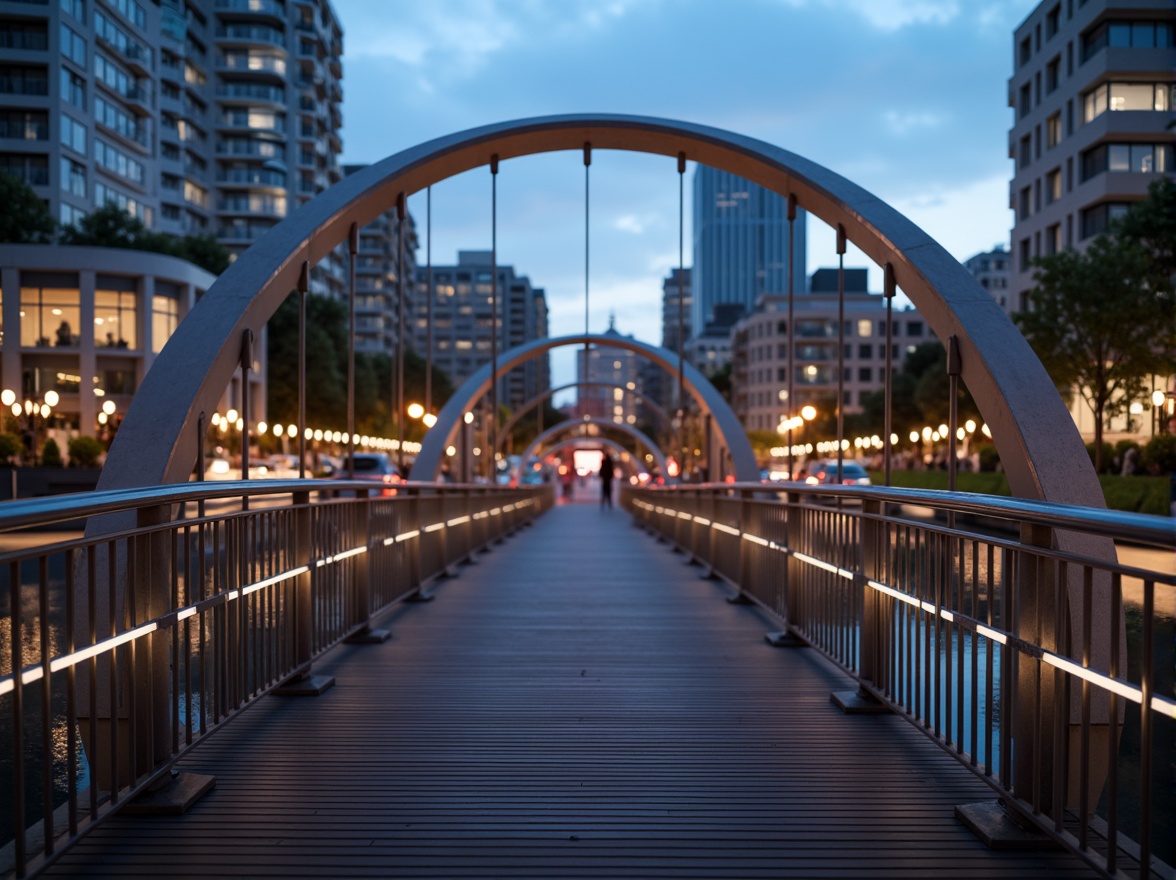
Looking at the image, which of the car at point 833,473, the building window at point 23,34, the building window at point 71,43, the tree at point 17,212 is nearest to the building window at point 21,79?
the building window at point 23,34

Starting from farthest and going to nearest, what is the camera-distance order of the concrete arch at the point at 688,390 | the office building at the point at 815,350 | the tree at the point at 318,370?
the office building at the point at 815,350
the tree at the point at 318,370
the concrete arch at the point at 688,390

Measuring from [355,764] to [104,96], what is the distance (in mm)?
28160

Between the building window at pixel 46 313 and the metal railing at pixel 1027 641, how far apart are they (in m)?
8.63

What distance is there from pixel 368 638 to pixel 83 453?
13545 mm

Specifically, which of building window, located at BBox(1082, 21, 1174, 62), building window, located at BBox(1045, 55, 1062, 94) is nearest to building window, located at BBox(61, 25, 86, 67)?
building window, located at BBox(1082, 21, 1174, 62)

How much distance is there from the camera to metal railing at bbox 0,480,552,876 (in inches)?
123

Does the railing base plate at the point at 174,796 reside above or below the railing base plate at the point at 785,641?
above

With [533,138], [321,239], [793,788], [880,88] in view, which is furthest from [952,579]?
[880,88]

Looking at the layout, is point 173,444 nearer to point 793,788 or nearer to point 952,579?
point 793,788

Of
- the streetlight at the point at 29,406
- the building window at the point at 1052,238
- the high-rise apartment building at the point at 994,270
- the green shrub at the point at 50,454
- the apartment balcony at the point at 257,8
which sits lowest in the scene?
the green shrub at the point at 50,454

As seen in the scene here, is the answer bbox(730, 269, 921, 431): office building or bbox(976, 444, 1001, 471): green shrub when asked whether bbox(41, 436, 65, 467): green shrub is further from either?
bbox(730, 269, 921, 431): office building

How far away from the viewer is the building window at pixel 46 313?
39.3 feet

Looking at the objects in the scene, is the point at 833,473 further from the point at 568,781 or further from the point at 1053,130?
the point at 568,781

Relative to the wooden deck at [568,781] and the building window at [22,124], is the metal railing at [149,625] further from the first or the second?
the building window at [22,124]
